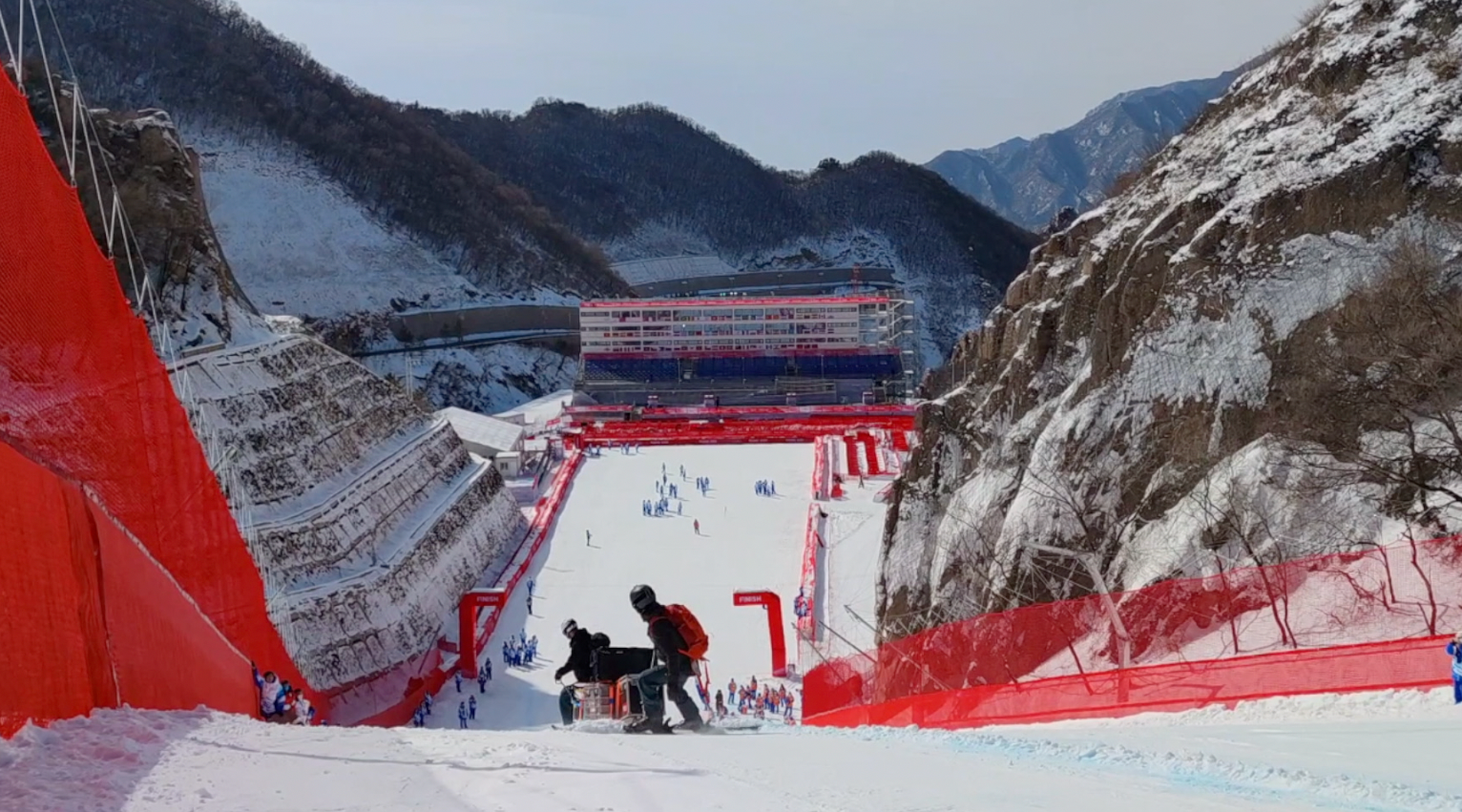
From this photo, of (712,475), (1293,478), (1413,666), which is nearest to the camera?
(1413,666)

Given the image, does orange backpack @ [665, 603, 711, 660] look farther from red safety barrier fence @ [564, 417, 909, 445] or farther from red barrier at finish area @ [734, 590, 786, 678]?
red safety barrier fence @ [564, 417, 909, 445]

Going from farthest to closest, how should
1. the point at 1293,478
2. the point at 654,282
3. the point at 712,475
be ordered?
the point at 654,282, the point at 712,475, the point at 1293,478

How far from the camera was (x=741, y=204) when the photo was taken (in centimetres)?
15488

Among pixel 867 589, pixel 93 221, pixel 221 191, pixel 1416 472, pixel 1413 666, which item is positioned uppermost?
pixel 221 191

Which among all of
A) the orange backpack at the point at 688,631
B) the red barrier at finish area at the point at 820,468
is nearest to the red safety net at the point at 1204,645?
the orange backpack at the point at 688,631

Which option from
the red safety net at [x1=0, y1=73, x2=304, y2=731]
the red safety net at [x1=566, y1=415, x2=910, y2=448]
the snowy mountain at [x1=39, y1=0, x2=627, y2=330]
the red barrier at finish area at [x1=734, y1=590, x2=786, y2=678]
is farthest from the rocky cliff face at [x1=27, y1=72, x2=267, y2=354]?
the snowy mountain at [x1=39, y1=0, x2=627, y2=330]

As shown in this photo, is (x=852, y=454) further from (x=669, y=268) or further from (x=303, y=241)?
(x=669, y=268)

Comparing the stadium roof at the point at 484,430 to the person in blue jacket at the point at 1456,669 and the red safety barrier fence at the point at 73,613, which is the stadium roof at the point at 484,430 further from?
the person in blue jacket at the point at 1456,669

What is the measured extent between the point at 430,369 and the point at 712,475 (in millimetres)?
37735

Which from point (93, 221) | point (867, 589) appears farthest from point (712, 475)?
point (93, 221)

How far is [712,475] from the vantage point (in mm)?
51438

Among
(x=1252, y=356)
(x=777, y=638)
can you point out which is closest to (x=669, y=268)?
(x=777, y=638)

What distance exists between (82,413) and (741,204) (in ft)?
488

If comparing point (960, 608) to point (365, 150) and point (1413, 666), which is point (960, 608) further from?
point (365, 150)
